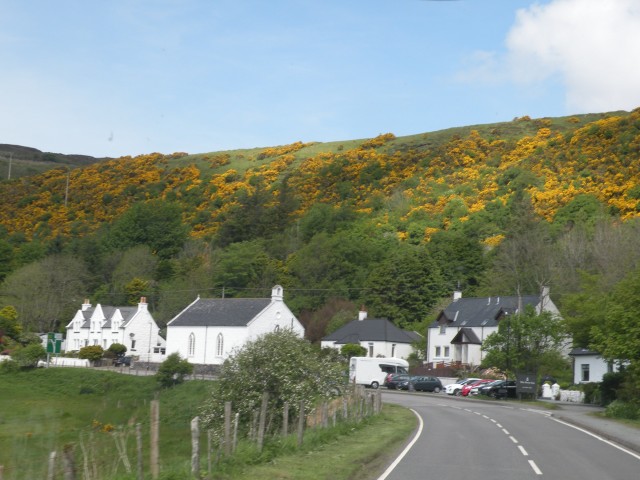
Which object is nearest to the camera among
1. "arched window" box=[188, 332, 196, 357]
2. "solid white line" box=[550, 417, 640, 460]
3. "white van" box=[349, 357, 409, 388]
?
"solid white line" box=[550, 417, 640, 460]

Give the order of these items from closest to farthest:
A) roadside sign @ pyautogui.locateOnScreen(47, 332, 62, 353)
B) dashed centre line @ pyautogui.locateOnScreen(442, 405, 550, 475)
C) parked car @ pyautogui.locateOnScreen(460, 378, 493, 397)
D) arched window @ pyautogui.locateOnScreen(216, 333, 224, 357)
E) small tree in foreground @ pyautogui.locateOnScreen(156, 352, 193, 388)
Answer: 1. dashed centre line @ pyautogui.locateOnScreen(442, 405, 550, 475)
2. parked car @ pyautogui.locateOnScreen(460, 378, 493, 397)
3. small tree in foreground @ pyautogui.locateOnScreen(156, 352, 193, 388)
4. roadside sign @ pyautogui.locateOnScreen(47, 332, 62, 353)
5. arched window @ pyautogui.locateOnScreen(216, 333, 224, 357)

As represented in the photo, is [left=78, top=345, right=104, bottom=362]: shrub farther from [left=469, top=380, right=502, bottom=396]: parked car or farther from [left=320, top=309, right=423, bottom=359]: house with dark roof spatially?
[left=469, top=380, right=502, bottom=396]: parked car

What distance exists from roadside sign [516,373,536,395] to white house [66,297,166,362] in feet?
158

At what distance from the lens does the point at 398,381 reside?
70562 mm

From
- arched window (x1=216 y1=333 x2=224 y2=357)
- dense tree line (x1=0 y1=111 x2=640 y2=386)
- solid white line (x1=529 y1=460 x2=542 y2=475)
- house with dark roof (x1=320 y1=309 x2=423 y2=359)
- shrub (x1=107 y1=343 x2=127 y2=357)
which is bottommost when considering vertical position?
solid white line (x1=529 y1=460 x2=542 y2=475)

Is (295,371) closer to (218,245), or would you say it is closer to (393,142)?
(218,245)

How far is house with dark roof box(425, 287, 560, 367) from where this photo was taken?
8175cm

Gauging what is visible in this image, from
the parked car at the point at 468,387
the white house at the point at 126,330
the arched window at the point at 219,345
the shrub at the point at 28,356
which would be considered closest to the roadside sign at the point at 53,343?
the shrub at the point at 28,356

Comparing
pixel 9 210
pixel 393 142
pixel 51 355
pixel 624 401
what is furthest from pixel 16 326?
pixel 393 142

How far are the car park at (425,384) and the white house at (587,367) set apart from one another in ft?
34.9

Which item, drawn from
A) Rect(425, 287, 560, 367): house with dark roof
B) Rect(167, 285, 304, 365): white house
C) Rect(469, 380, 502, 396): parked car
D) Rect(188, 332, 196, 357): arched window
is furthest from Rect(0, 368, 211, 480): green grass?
Rect(425, 287, 560, 367): house with dark roof

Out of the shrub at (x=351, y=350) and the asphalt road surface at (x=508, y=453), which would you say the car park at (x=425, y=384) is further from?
the asphalt road surface at (x=508, y=453)

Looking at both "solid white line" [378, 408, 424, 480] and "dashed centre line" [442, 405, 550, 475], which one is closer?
"solid white line" [378, 408, 424, 480]

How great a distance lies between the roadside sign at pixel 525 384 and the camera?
5847 centimetres
